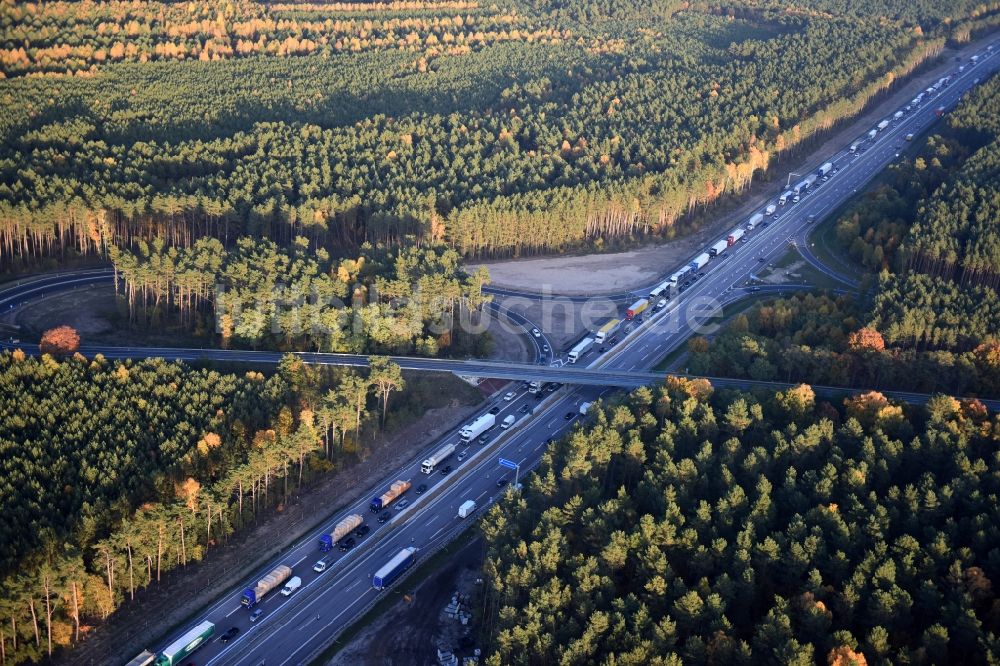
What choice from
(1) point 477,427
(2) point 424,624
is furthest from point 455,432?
(2) point 424,624

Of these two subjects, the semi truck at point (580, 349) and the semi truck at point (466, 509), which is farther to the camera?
the semi truck at point (580, 349)

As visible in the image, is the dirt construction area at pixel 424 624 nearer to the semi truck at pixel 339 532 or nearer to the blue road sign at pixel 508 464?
the semi truck at pixel 339 532

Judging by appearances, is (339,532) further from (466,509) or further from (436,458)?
(436,458)


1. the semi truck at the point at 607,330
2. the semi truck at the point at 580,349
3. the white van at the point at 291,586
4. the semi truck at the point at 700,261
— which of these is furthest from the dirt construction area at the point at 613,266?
the white van at the point at 291,586

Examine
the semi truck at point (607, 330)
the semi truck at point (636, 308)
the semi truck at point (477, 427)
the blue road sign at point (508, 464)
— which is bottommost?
the blue road sign at point (508, 464)

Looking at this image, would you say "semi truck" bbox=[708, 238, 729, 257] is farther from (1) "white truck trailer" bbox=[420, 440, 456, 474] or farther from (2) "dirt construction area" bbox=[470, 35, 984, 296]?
(1) "white truck trailer" bbox=[420, 440, 456, 474]

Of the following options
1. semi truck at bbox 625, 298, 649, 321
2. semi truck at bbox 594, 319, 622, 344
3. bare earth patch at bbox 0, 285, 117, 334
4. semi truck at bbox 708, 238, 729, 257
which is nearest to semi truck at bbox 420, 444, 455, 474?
semi truck at bbox 594, 319, 622, 344
